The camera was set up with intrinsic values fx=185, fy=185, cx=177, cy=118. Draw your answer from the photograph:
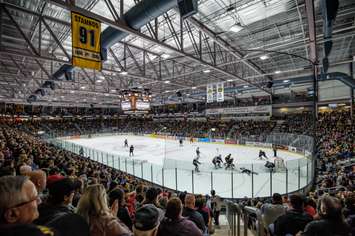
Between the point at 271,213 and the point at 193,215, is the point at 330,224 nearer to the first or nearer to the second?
the point at 271,213

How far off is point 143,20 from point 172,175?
341 inches

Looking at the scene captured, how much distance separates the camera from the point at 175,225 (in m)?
2.09

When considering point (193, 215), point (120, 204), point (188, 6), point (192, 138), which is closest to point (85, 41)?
point (188, 6)

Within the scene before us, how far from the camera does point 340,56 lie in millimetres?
18375

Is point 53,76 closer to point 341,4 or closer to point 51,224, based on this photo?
point 51,224

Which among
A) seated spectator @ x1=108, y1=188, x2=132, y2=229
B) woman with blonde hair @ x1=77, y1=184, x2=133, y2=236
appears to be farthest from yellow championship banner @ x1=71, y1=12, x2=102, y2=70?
woman with blonde hair @ x1=77, y1=184, x2=133, y2=236

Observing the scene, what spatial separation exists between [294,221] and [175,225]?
184 cm

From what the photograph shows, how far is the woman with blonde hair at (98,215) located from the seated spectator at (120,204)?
0.79 m

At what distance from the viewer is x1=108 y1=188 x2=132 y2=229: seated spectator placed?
108 inches

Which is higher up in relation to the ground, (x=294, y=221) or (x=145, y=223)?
(x=145, y=223)

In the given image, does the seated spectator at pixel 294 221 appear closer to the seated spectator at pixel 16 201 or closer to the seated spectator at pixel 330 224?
the seated spectator at pixel 330 224

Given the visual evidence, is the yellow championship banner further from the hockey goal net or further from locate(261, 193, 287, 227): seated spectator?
the hockey goal net

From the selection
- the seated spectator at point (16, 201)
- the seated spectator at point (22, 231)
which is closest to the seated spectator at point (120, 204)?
the seated spectator at point (16, 201)

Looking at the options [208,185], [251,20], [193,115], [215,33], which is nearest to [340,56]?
[251,20]
